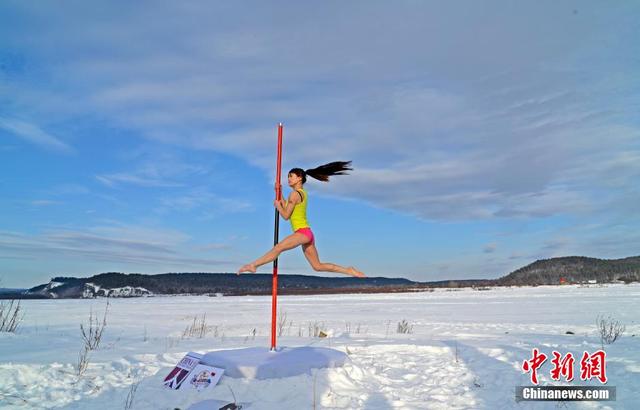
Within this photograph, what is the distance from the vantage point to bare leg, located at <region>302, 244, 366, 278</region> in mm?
6766

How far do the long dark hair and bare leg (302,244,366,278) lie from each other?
102cm

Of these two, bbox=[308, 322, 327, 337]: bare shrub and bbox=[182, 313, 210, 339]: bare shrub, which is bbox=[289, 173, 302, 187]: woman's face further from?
bbox=[182, 313, 210, 339]: bare shrub

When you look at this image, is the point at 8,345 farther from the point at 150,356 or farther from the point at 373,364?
the point at 373,364

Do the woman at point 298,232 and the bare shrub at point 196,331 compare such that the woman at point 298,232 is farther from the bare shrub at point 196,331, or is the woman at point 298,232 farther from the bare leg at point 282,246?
the bare shrub at point 196,331

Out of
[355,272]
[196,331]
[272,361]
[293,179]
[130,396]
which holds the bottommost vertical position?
[196,331]

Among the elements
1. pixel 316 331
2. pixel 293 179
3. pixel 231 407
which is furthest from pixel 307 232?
pixel 316 331

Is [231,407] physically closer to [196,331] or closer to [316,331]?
[316,331]

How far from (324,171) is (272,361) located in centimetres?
281

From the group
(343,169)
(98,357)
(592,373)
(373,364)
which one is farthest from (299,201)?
(592,373)

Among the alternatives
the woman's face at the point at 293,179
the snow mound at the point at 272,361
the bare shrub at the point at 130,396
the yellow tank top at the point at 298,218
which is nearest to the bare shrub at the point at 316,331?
the snow mound at the point at 272,361

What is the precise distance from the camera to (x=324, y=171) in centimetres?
715

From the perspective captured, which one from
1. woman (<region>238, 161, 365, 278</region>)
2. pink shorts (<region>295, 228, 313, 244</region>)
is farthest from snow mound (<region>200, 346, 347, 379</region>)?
pink shorts (<region>295, 228, 313, 244</region>)

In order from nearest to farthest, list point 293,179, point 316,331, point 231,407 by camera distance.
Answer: point 231,407 → point 293,179 → point 316,331

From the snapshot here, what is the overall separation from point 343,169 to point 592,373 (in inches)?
175
